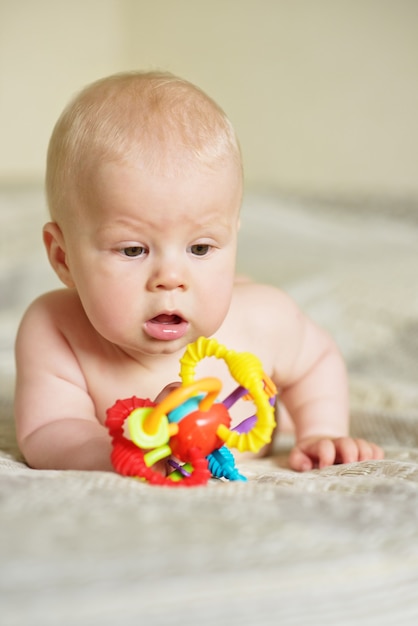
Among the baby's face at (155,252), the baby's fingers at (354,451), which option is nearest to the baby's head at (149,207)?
the baby's face at (155,252)

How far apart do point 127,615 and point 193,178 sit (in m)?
0.45

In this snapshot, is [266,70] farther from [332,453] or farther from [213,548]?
[213,548]

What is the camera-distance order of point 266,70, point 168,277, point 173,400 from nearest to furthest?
point 173,400, point 168,277, point 266,70

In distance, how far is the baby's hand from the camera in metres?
0.96

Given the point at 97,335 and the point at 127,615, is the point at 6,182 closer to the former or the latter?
the point at 97,335

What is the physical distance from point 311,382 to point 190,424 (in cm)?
44

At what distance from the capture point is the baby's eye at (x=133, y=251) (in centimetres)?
84

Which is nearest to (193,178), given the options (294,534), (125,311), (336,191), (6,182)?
(125,311)

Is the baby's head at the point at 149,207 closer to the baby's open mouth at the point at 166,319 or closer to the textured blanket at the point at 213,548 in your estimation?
the baby's open mouth at the point at 166,319

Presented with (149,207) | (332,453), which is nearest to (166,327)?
(149,207)

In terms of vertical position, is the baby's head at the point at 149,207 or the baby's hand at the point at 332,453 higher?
the baby's head at the point at 149,207

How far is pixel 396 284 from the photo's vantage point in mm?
1635

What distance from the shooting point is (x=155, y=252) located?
827mm

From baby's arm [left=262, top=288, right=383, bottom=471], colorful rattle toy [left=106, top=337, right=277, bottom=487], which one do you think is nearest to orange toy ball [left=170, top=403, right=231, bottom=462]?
colorful rattle toy [left=106, top=337, right=277, bottom=487]
